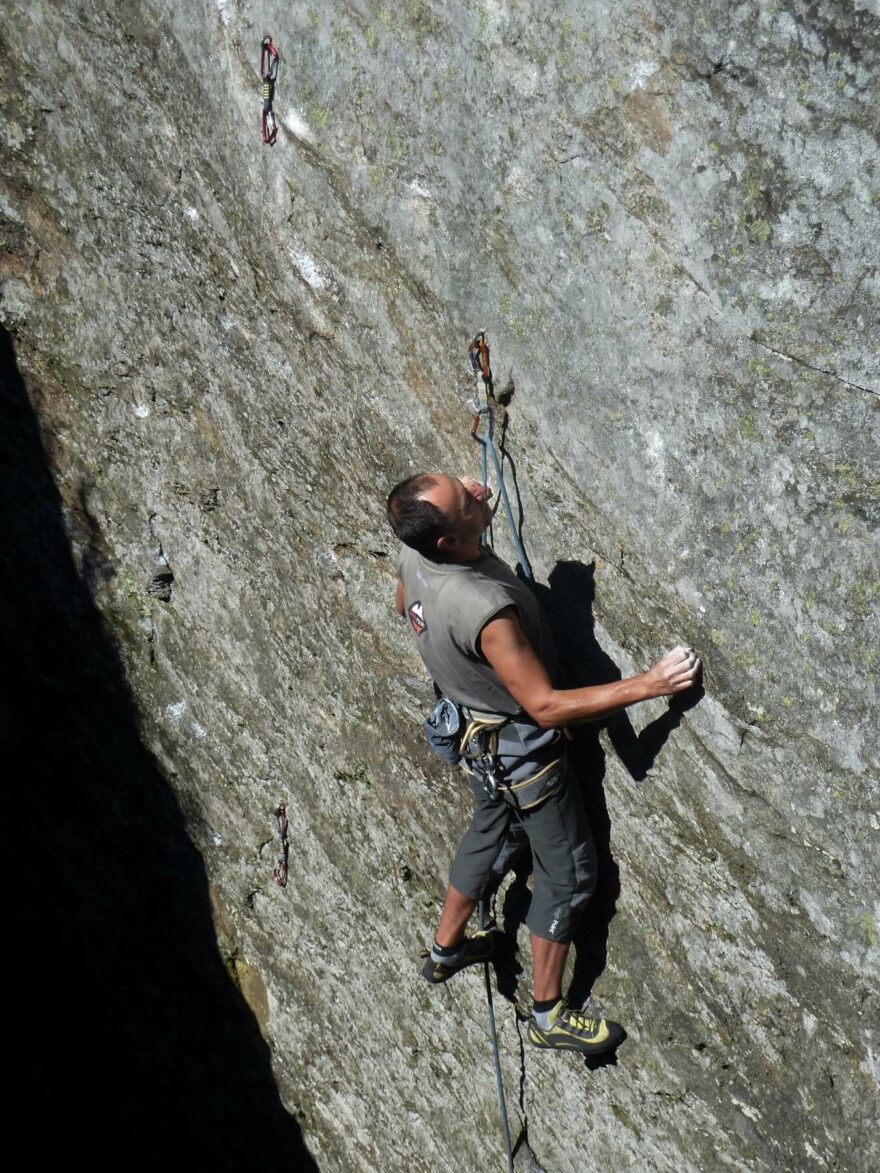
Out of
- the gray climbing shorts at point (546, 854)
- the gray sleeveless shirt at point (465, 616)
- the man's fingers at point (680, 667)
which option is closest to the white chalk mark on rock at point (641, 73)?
the gray sleeveless shirt at point (465, 616)

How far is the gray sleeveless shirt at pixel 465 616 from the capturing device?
3.93 metres

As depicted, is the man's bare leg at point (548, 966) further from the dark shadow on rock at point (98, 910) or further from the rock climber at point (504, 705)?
the dark shadow on rock at point (98, 910)

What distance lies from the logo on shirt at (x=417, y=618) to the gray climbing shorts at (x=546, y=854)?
846 millimetres

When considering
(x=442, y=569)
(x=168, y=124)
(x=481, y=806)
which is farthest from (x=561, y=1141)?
(x=168, y=124)

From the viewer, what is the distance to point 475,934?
17.7 feet

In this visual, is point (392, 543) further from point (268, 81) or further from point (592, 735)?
point (268, 81)

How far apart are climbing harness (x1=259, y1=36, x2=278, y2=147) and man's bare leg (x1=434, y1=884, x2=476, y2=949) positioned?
11.9ft

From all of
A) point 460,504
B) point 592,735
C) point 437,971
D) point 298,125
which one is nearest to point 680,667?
point 592,735

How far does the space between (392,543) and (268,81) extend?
221cm

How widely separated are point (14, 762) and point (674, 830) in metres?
5.33

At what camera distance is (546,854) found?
15.0 feet

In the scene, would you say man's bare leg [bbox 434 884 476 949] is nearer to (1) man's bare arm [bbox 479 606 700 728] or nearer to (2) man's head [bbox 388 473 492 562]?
(1) man's bare arm [bbox 479 606 700 728]

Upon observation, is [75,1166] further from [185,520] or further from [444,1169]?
[185,520]

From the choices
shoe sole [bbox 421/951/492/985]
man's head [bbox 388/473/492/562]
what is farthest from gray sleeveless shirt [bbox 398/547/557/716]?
shoe sole [bbox 421/951/492/985]
